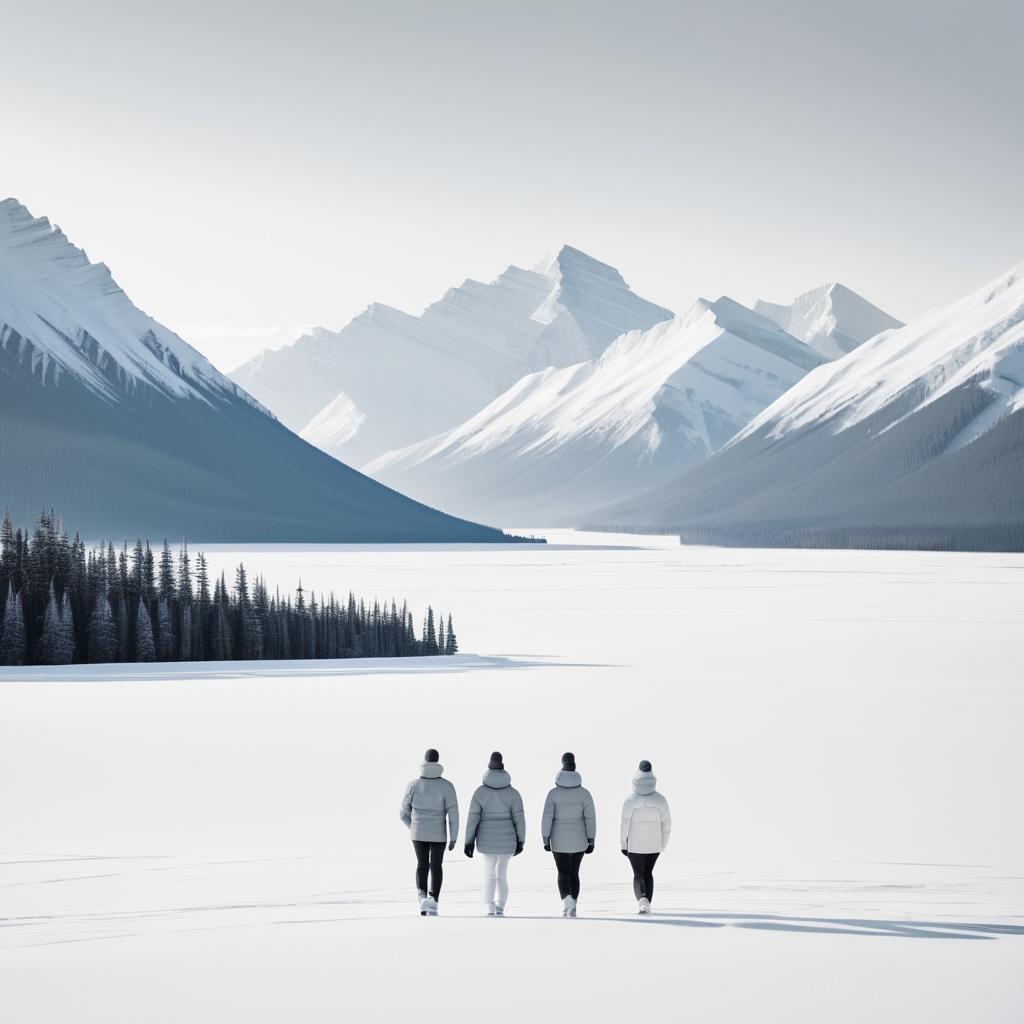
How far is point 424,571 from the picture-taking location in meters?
147

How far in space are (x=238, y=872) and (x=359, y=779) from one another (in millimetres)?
7654

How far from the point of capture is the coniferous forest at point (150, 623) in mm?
61531

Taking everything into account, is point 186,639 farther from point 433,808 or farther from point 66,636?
point 433,808

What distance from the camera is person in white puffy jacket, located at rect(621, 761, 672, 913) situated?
56.0 feet

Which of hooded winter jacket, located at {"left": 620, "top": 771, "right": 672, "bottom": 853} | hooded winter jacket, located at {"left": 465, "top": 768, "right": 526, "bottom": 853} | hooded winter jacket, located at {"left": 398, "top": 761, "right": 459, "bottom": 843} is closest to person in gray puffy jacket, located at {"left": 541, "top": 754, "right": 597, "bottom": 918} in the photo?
hooded winter jacket, located at {"left": 465, "top": 768, "right": 526, "bottom": 853}

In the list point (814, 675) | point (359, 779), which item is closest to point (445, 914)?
point (359, 779)

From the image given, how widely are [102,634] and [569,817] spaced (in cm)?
4924

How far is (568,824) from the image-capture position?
17000 mm

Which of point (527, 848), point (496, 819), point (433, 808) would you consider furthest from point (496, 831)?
point (527, 848)

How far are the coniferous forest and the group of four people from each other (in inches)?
1739

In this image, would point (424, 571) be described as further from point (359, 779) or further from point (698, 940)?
point (698, 940)

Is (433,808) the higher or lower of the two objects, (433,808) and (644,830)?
the higher

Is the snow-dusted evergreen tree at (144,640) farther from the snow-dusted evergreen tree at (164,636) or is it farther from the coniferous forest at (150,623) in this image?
the snow-dusted evergreen tree at (164,636)

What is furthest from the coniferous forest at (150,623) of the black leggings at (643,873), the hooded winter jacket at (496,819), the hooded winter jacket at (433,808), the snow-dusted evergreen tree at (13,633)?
the hooded winter jacket at (496,819)
